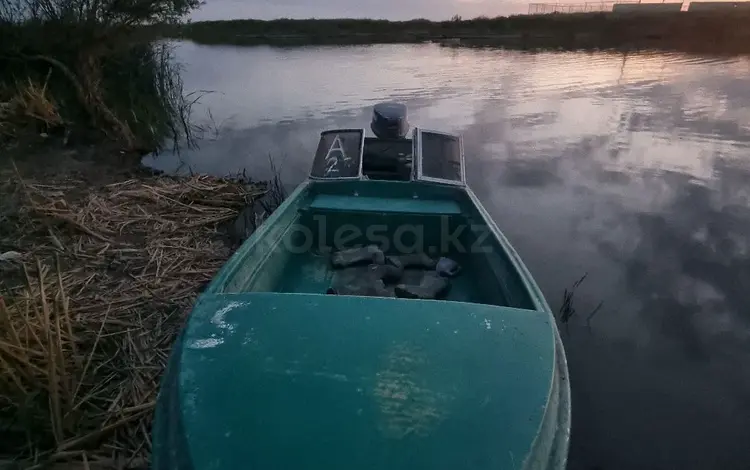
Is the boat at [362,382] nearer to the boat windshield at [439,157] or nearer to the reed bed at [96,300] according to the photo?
the reed bed at [96,300]

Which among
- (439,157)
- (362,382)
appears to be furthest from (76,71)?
(362,382)

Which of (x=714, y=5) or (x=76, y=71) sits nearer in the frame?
(x=76, y=71)

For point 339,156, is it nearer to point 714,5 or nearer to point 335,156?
point 335,156

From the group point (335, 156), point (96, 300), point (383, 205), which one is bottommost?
point (96, 300)

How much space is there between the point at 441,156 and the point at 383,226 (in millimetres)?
1321

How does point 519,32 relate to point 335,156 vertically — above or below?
below

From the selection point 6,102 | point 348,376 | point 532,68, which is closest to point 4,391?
point 348,376

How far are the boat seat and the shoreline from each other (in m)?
29.9

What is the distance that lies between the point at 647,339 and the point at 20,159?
444 inches

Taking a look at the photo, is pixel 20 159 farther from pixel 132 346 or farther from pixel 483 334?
pixel 483 334

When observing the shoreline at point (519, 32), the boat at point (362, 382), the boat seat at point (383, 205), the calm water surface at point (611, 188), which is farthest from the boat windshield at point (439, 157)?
the shoreline at point (519, 32)

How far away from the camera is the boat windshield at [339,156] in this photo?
5773 millimetres

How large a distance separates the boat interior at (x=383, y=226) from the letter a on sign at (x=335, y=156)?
13mm

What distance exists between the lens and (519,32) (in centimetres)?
3644
